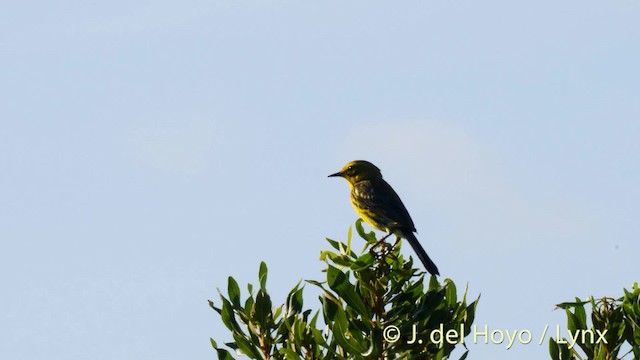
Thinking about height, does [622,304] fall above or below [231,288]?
below

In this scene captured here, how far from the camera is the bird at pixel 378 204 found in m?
12.8

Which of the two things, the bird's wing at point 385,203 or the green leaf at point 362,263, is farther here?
the bird's wing at point 385,203

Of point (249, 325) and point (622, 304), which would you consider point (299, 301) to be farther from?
point (622, 304)

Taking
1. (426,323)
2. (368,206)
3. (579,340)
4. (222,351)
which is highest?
(368,206)

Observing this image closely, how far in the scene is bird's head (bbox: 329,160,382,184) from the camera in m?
14.4

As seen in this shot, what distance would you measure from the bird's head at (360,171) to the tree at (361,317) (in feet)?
19.6

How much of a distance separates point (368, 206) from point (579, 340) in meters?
5.54

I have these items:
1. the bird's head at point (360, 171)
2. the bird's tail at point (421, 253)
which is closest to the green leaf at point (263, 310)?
the bird's tail at point (421, 253)

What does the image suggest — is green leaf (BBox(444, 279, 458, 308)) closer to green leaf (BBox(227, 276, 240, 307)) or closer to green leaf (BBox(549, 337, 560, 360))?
green leaf (BBox(549, 337, 560, 360))

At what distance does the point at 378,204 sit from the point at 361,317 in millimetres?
5423

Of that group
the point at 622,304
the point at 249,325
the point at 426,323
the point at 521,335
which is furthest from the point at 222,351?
the point at 622,304

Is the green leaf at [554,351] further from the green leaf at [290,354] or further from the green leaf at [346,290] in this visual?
the green leaf at [290,354]

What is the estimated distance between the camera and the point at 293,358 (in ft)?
25.0

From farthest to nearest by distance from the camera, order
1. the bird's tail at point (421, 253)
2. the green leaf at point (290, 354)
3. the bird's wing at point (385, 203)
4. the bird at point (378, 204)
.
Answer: the bird's wing at point (385, 203) → the bird at point (378, 204) → the bird's tail at point (421, 253) → the green leaf at point (290, 354)
